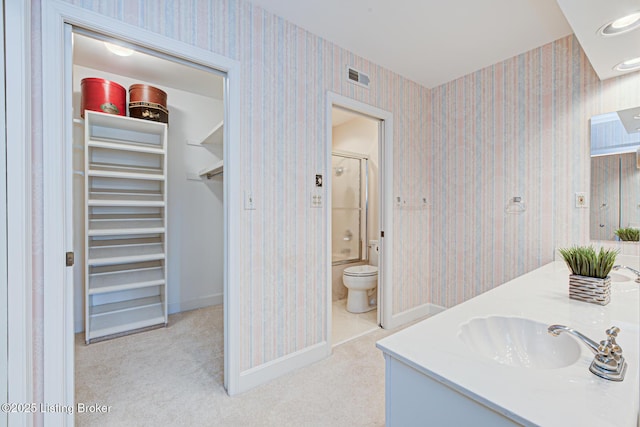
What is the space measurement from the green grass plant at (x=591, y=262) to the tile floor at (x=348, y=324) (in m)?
1.79

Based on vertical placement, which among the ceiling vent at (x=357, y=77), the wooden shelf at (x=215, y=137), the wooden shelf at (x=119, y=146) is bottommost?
the wooden shelf at (x=119, y=146)

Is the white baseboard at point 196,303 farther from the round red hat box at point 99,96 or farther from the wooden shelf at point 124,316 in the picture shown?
the round red hat box at point 99,96

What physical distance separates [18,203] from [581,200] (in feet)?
11.1

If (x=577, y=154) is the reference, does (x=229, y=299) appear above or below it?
below

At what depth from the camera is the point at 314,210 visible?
2.24m

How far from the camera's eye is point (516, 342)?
3.60 ft

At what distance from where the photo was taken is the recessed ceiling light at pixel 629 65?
72.0 inches

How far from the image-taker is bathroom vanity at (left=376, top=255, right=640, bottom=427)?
25.2 inches

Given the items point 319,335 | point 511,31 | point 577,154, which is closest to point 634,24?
point 511,31

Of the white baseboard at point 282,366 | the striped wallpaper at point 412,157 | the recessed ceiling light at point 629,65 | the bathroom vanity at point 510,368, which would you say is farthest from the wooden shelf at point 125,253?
the recessed ceiling light at point 629,65

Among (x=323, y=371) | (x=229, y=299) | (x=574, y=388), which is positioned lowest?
(x=323, y=371)

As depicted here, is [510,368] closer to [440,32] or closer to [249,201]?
[249,201]

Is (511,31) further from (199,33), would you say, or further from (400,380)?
(400,380)

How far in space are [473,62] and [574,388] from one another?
9.08 feet
